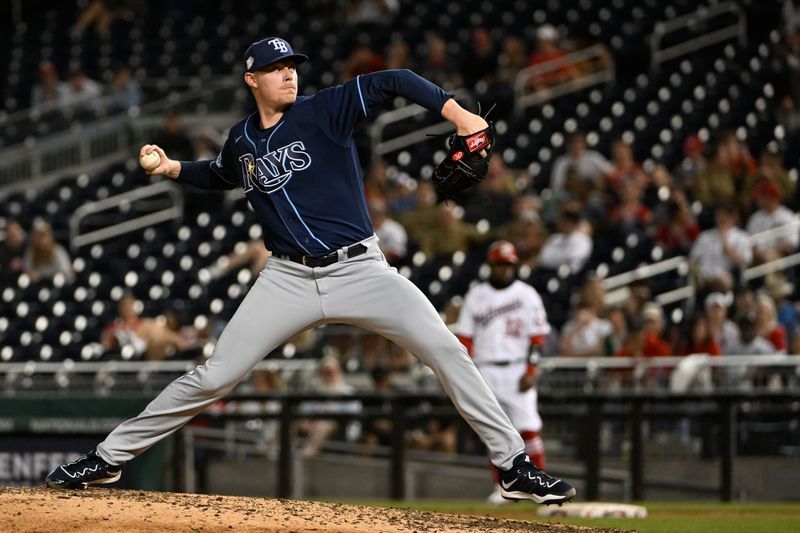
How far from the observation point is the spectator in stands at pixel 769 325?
12.1 meters

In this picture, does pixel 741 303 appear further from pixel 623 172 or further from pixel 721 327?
pixel 623 172

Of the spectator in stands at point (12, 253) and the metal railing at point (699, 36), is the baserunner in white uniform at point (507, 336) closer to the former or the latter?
the metal railing at point (699, 36)

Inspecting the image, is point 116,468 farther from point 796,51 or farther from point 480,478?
point 796,51

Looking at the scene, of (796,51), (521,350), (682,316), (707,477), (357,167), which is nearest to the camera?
(357,167)

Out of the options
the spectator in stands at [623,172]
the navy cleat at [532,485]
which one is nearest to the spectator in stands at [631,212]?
the spectator in stands at [623,172]

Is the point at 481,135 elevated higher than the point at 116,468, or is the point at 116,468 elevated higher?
the point at 481,135

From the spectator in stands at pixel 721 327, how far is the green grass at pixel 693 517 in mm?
1838

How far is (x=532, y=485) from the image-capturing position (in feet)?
20.7

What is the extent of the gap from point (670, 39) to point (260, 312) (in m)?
12.6

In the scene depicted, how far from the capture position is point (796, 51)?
1622 cm

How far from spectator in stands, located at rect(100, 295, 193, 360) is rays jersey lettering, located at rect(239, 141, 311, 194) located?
794 cm

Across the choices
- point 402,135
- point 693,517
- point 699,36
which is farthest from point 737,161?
point 693,517

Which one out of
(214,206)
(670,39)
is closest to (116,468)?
(214,206)

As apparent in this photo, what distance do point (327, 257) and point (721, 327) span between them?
6650mm
